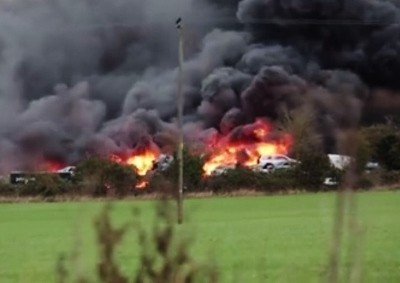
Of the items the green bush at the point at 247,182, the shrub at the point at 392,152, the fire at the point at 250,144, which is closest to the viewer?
the shrub at the point at 392,152

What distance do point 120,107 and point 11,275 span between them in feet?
89.4

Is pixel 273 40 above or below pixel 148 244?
above

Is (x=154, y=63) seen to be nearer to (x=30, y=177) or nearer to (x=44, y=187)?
(x=44, y=187)

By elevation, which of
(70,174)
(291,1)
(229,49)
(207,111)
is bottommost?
(70,174)

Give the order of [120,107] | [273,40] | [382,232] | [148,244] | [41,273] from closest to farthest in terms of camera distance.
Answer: [148,244] → [41,273] → [382,232] → [120,107] → [273,40]

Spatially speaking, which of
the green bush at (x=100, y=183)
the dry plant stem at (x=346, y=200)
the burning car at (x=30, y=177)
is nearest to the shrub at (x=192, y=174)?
the burning car at (x=30, y=177)

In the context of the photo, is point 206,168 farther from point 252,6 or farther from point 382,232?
point 382,232

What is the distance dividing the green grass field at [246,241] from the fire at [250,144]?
1187 cm

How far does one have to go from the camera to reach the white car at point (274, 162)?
32.9 meters

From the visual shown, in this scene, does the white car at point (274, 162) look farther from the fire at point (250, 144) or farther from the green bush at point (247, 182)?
the green bush at point (247, 182)

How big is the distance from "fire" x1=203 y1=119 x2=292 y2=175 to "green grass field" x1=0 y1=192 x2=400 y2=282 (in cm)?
1187

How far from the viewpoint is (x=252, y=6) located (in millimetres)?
38312

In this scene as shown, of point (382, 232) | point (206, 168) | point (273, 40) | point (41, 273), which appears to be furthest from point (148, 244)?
point (273, 40)

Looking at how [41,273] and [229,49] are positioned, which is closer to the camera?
[41,273]
